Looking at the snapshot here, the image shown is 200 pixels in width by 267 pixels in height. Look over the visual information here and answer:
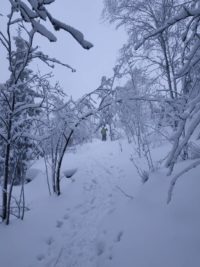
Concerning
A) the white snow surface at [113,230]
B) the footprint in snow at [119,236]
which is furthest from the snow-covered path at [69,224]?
the footprint in snow at [119,236]

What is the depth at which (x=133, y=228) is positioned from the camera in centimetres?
387

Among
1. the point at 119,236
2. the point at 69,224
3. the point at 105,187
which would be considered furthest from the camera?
the point at 105,187

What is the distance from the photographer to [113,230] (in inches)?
167

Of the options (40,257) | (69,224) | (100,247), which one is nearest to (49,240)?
(40,257)

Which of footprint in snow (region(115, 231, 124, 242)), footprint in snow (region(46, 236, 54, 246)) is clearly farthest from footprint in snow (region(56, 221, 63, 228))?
footprint in snow (region(115, 231, 124, 242))

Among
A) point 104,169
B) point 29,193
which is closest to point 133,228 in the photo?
point 29,193

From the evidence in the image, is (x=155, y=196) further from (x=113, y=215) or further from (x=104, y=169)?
(x=104, y=169)

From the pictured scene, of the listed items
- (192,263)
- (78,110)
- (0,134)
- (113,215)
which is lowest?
(113,215)

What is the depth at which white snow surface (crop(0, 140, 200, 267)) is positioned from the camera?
3.17 metres

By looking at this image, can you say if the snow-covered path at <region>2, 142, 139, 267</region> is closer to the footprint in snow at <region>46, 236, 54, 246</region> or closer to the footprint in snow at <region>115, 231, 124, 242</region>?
the footprint in snow at <region>46, 236, 54, 246</region>

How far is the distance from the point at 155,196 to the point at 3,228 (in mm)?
2905

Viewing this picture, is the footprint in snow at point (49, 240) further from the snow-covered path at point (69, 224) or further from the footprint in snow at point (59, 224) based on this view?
the footprint in snow at point (59, 224)

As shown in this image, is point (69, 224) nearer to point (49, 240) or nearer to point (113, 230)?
point (49, 240)

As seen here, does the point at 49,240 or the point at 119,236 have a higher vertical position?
the point at 119,236
